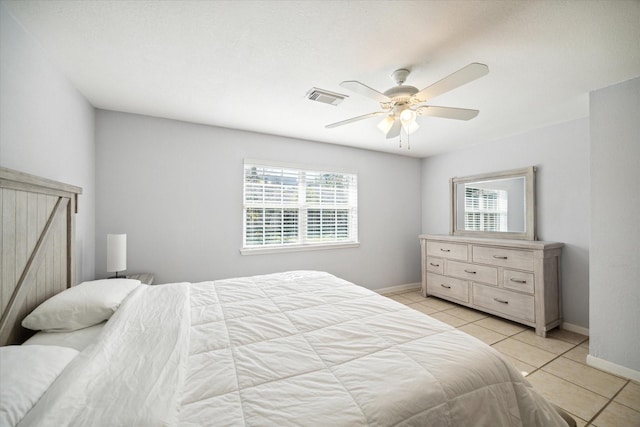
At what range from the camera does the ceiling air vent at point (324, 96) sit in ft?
7.54

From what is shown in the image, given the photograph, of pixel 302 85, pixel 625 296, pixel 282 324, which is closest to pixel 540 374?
pixel 625 296

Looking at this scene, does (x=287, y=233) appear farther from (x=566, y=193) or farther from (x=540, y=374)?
(x=566, y=193)

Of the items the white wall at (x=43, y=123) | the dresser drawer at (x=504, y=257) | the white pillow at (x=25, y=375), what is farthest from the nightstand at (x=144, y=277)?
the dresser drawer at (x=504, y=257)

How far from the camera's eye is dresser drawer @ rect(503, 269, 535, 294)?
3039 mm

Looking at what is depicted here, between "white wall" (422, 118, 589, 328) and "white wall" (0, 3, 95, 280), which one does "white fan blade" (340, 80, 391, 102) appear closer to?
"white wall" (0, 3, 95, 280)

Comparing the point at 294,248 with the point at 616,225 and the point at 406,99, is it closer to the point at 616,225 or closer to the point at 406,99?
the point at 406,99

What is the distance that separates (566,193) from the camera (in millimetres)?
3170

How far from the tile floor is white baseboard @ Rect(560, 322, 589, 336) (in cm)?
7

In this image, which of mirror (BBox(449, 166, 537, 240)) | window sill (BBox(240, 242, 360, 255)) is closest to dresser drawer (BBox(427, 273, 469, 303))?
mirror (BBox(449, 166, 537, 240))

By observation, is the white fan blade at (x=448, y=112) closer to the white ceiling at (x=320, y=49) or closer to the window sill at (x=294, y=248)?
the white ceiling at (x=320, y=49)

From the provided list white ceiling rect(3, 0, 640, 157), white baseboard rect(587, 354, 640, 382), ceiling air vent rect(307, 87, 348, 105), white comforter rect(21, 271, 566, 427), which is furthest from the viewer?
ceiling air vent rect(307, 87, 348, 105)

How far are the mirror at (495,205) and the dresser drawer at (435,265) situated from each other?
2.00 feet

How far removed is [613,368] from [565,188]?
1.96m

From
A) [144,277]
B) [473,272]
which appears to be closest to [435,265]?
[473,272]
